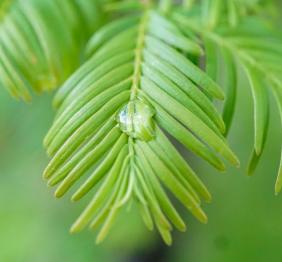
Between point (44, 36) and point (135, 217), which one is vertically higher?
point (44, 36)

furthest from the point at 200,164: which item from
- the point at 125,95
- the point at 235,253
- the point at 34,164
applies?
the point at 125,95

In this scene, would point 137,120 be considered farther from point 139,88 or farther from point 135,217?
point 135,217

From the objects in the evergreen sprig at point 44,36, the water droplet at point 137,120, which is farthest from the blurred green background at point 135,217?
the water droplet at point 137,120

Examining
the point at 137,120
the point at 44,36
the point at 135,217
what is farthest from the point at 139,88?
the point at 135,217

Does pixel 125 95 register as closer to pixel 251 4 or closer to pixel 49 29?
pixel 49 29

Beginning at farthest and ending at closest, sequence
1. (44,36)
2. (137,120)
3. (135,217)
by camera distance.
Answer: (135,217) → (44,36) → (137,120)

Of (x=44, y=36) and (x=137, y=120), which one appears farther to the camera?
(x=44, y=36)

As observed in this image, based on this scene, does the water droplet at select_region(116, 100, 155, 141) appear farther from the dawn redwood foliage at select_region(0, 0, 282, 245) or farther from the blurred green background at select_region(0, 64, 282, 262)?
the blurred green background at select_region(0, 64, 282, 262)
